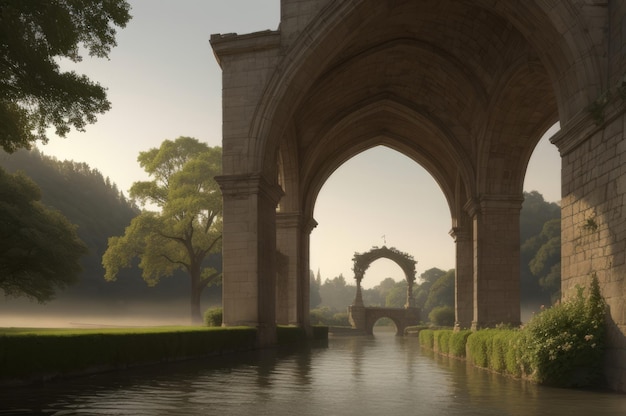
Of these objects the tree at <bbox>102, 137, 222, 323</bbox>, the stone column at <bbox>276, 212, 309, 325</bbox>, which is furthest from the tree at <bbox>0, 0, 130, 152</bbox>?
the tree at <bbox>102, 137, 222, 323</bbox>

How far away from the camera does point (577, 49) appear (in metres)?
11.8

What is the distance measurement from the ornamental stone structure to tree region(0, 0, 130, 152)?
5062mm

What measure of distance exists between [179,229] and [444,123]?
691 inches

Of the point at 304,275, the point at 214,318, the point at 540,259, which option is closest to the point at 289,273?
the point at 304,275

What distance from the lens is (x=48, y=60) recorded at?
11.7 meters

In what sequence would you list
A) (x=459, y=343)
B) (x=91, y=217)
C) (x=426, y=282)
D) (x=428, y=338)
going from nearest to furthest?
(x=459, y=343), (x=428, y=338), (x=91, y=217), (x=426, y=282)

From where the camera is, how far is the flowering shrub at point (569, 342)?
966cm

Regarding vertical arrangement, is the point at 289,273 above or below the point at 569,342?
above

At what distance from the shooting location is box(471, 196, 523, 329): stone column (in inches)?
829

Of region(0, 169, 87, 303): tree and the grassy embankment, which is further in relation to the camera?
region(0, 169, 87, 303): tree

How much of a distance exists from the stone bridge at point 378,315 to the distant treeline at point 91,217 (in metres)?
15.3

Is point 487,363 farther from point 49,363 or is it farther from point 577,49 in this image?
point 49,363

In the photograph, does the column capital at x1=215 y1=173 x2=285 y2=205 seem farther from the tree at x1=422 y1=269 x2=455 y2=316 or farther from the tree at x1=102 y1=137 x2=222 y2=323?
the tree at x1=422 y1=269 x2=455 y2=316

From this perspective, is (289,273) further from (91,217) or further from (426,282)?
(426,282)
